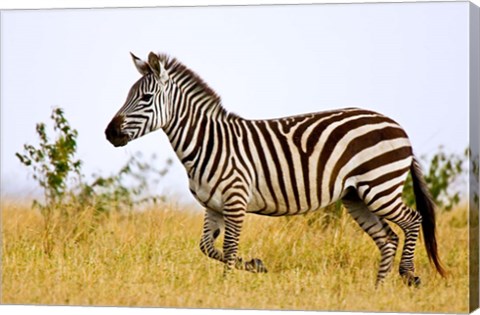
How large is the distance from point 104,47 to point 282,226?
231 cm

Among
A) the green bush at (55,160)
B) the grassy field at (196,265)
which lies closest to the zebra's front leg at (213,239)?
the grassy field at (196,265)

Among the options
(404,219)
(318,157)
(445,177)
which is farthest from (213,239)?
(445,177)

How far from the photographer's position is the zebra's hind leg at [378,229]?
12.3 m

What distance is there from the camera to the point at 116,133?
12383 mm

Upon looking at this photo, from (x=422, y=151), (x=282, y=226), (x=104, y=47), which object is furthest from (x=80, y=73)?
(x=422, y=151)

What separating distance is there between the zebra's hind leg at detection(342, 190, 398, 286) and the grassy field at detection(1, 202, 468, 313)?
128 mm

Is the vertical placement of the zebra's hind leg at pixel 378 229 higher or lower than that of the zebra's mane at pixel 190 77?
lower

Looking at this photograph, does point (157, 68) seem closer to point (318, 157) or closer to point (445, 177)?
point (318, 157)

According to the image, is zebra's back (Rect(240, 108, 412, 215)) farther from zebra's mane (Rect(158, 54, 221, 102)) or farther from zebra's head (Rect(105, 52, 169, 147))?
zebra's head (Rect(105, 52, 169, 147))

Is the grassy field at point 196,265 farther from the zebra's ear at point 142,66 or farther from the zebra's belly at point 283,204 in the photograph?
the zebra's ear at point 142,66

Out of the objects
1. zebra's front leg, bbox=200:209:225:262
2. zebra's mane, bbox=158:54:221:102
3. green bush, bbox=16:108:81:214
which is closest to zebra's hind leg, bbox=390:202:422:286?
zebra's front leg, bbox=200:209:225:262

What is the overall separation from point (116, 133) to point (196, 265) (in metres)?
1.37

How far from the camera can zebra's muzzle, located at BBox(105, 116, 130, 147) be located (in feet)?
40.5

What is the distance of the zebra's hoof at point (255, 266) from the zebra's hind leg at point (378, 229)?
2.98 ft
